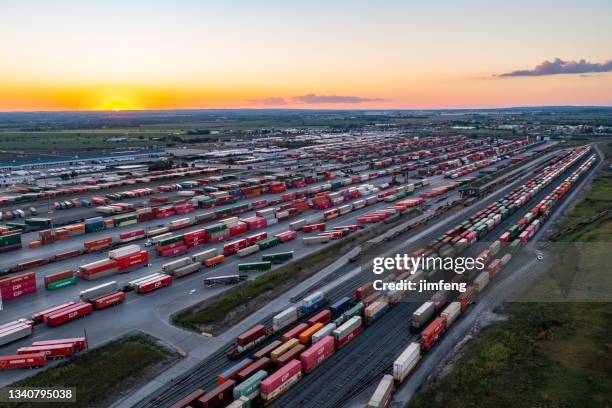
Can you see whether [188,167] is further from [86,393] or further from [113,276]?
[86,393]

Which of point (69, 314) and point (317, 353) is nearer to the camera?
point (317, 353)

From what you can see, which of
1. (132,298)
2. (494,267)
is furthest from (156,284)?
(494,267)

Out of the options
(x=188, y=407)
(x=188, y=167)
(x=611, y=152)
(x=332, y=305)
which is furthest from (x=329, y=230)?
(x=611, y=152)

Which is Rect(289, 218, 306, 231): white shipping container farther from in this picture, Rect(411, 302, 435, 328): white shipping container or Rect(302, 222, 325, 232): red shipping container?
Rect(411, 302, 435, 328): white shipping container

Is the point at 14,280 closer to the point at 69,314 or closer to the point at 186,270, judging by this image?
the point at 69,314

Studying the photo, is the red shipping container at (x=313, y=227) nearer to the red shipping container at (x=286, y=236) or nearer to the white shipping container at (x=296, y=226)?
the white shipping container at (x=296, y=226)

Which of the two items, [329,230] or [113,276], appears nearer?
[113,276]
